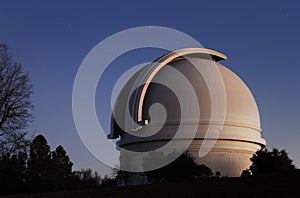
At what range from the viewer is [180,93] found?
92.2ft

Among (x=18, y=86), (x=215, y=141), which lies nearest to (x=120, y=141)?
(x=215, y=141)

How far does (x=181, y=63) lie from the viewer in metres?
30.8

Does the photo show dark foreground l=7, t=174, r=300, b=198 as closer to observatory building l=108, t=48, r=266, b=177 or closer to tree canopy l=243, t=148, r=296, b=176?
tree canopy l=243, t=148, r=296, b=176

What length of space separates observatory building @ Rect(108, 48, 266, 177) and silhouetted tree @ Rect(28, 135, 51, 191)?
9651mm

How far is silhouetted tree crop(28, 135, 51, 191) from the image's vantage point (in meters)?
35.9

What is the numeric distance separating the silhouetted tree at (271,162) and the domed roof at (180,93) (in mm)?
4423

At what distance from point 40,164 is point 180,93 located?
18.8 m

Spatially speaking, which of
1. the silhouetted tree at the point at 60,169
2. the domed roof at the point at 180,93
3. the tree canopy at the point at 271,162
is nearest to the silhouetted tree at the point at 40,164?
the silhouetted tree at the point at 60,169

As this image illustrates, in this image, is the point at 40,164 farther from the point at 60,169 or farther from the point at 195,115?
the point at 195,115

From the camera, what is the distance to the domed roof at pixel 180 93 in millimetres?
28062

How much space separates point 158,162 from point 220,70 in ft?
31.2

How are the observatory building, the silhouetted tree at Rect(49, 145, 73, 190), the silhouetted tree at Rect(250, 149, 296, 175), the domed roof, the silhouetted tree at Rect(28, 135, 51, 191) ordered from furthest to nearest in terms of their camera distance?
the silhouetted tree at Rect(49, 145, 73, 190) < the silhouetted tree at Rect(28, 135, 51, 191) < the domed roof < the observatory building < the silhouetted tree at Rect(250, 149, 296, 175)

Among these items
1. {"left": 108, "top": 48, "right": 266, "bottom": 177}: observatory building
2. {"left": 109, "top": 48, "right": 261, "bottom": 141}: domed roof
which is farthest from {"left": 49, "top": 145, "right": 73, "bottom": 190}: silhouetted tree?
{"left": 108, "top": 48, "right": 266, "bottom": 177}: observatory building

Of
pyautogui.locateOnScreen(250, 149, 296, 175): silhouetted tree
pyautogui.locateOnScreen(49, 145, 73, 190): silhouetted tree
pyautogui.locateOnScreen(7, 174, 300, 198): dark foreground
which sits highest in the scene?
pyautogui.locateOnScreen(49, 145, 73, 190): silhouetted tree
